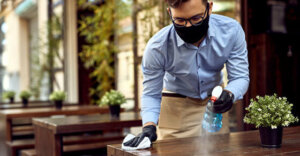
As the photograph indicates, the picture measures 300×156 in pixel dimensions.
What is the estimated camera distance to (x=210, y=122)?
173 centimetres

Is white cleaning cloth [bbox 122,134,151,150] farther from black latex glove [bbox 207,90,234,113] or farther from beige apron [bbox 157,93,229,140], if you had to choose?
beige apron [bbox 157,93,229,140]

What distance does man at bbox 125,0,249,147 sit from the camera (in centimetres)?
161

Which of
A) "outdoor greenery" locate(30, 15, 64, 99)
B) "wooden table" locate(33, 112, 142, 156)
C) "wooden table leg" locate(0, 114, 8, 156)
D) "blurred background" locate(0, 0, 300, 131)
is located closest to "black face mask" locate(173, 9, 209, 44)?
"wooden table" locate(33, 112, 142, 156)

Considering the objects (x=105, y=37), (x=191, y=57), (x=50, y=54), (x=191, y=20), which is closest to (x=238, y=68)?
Result: (x=191, y=57)

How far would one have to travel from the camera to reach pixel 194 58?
1.85 metres

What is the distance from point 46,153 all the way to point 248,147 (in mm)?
1862

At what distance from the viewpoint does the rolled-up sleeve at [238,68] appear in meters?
1.70

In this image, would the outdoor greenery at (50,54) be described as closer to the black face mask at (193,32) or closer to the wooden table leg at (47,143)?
the wooden table leg at (47,143)

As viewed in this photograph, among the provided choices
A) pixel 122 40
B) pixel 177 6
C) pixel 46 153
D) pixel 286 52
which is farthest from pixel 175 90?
pixel 122 40

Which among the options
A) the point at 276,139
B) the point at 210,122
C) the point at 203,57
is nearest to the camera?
the point at 276,139

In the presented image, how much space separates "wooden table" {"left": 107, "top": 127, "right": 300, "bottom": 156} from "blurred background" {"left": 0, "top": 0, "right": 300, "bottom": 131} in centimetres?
184

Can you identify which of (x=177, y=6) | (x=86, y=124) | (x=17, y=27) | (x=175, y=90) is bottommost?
(x=86, y=124)

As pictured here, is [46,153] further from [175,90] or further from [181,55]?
[181,55]

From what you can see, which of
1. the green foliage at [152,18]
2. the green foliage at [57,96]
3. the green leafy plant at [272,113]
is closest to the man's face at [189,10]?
the green leafy plant at [272,113]
